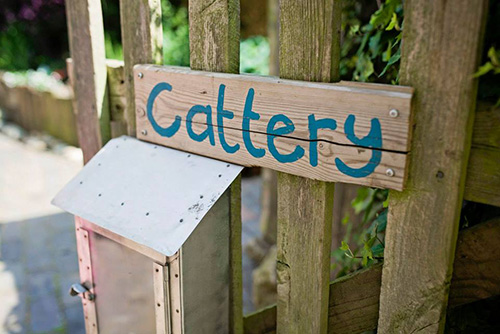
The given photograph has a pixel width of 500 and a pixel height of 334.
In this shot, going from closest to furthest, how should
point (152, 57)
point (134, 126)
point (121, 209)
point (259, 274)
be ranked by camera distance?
point (121, 209) < point (152, 57) < point (134, 126) < point (259, 274)

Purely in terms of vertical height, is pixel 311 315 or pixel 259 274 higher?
pixel 311 315

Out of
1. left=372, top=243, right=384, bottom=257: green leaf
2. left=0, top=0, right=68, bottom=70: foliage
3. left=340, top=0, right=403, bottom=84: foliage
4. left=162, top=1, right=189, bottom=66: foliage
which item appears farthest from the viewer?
left=0, top=0, right=68, bottom=70: foliage

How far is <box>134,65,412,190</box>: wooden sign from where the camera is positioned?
1224 mm

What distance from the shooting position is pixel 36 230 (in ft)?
15.3

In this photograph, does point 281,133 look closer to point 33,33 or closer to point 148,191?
point 148,191

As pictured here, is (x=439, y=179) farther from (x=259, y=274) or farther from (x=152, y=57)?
(x=259, y=274)

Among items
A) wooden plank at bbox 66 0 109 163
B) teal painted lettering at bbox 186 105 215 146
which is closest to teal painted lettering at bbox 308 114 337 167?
teal painted lettering at bbox 186 105 215 146

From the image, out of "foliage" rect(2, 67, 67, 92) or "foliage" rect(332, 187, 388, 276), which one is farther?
"foliage" rect(2, 67, 67, 92)

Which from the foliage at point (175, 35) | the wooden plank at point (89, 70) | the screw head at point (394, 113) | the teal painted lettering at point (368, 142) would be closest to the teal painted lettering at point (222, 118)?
the teal painted lettering at point (368, 142)

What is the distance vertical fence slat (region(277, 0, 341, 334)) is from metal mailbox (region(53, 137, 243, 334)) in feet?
0.75

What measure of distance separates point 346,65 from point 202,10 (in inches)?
45.7

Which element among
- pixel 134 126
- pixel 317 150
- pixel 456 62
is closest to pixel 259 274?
pixel 134 126

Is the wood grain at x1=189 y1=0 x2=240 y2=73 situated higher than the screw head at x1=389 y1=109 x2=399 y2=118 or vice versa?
the wood grain at x1=189 y1=0 x2=240 y2=73

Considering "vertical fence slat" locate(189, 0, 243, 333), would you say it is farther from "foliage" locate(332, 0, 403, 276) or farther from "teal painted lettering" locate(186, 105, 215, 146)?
"foliage" locate(332, 0, 403, 276)
